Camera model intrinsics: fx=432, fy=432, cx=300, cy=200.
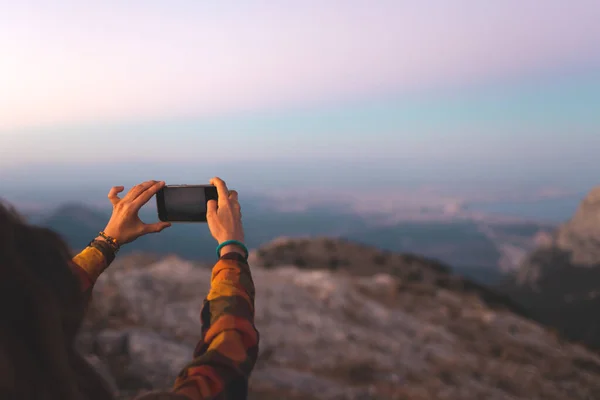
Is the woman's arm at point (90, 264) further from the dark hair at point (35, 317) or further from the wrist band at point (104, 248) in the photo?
the dark hair at point (35, 317)

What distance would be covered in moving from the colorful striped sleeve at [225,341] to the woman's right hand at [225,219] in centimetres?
11

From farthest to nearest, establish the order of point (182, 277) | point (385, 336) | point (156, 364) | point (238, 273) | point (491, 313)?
point (491, 313), point (182, 277), point (385, 336), point (156, 364), point (238, 273)

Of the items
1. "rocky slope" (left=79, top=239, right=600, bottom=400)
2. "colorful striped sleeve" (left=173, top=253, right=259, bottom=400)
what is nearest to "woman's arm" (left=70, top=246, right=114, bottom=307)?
"colorful striped sleeve" (left=173, top=253, right=259, bottom=400)

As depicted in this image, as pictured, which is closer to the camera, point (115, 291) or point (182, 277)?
point (115, 291)

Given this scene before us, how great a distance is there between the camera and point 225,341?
2.16 meters

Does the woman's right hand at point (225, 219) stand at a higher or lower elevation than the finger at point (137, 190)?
lower

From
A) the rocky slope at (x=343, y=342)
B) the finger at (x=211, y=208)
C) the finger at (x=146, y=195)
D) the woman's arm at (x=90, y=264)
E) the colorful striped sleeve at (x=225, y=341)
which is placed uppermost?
the finger at (x=146, y=195)

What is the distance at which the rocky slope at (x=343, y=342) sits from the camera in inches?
476

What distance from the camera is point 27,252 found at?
1689 mm

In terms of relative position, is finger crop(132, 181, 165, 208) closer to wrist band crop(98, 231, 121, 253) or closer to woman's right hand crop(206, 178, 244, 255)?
wrist band crop(98, 231, 121, 253)

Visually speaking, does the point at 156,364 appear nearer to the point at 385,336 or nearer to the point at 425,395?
the point at 425,395

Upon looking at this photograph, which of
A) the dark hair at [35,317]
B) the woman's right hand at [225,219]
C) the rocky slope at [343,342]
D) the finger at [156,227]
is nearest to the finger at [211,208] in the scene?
the woman's right hand at [225,219]

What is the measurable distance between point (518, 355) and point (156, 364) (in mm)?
16882

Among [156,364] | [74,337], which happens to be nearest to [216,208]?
[74,337]
